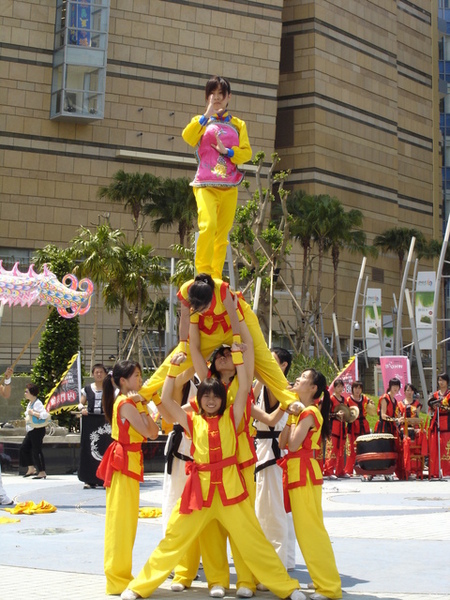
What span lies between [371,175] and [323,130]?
15.2 ft

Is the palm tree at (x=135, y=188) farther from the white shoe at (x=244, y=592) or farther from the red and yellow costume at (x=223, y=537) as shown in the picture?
the white shoe at (x=244, y=592)

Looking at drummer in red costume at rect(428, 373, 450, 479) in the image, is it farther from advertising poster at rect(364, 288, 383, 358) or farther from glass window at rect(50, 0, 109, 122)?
glass window at rect(50, 0, 109, 122)

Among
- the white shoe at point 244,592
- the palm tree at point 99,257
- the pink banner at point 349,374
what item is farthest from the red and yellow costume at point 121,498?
the palm tree at point 99,257

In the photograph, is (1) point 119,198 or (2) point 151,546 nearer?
(2) point 151,546

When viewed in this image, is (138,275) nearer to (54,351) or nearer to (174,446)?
(54,351)

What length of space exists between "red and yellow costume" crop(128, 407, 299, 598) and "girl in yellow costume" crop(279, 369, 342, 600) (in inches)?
8.7

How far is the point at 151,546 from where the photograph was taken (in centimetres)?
877

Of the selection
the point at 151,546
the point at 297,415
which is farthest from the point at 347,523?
the point at 297,415

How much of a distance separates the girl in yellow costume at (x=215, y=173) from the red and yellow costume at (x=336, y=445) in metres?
9.87

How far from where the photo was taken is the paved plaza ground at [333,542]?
6727mm

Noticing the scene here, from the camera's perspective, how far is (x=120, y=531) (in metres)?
6.75

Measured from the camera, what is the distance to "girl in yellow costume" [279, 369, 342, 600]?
6.48m

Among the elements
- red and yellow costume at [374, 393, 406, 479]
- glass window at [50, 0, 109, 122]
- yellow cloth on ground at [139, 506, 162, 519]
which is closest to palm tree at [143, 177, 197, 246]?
glass window at [50, 0, 109, 122]

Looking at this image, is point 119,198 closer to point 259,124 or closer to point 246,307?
point 259,124
